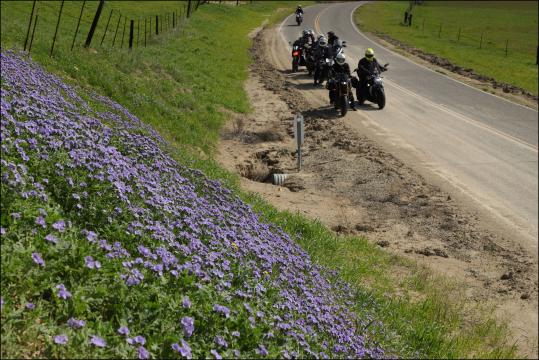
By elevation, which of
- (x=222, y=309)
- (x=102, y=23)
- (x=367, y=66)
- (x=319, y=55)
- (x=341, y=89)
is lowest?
(x=222, y=309)

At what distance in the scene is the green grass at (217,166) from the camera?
6.82 meters

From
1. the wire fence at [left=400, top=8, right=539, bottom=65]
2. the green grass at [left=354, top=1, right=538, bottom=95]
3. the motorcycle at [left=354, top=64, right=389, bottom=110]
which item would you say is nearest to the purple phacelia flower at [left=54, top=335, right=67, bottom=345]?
the motorcycle at [left=354, top=64, right=389, bottom=110]

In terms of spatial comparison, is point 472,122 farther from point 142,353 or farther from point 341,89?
point 142,353

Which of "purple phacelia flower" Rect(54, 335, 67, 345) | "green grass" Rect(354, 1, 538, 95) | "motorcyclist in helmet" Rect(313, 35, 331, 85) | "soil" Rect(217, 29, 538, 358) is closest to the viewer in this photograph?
"purple phacelia flower" Rect(54, 335, 67, 345)

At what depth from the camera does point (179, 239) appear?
5301 millimetres

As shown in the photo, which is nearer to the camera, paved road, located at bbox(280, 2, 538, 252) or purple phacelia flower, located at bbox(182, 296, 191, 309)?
purple phacelia flower, located at bbox(182, 296, 191, 309)

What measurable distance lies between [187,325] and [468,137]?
16418 mm

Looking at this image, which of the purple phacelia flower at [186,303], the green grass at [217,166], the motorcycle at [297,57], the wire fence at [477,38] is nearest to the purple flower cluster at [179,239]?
the purple phacelia flower at [186,303]

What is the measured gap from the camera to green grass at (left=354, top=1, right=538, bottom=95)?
38.1 metres

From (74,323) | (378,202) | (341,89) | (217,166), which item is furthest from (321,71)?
(74,323)

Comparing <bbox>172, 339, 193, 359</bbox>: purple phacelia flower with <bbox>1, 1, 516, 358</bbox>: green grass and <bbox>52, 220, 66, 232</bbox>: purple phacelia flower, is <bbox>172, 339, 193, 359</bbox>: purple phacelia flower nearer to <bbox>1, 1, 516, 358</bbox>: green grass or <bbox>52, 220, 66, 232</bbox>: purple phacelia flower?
<bbox>1, 1, 516, 358</bbox>: green grass

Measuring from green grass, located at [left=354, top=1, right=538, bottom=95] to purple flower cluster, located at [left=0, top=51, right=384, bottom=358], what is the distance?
86.8ft

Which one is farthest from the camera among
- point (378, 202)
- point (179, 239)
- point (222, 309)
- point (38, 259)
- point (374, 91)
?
point (374, 91)

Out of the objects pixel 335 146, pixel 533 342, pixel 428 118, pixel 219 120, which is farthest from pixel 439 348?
pixel 428 118
